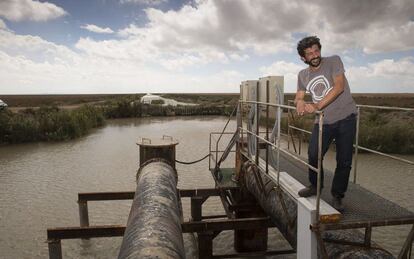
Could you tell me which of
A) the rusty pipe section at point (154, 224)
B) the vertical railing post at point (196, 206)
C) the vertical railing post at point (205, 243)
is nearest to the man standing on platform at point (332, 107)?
the rusty pipe section at point (154, 224)

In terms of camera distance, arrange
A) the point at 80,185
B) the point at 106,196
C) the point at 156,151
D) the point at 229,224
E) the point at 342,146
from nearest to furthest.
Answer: the point at 342,146
the point at 229,224
the point at 156,151
the point at 106,196
the point at 80,185

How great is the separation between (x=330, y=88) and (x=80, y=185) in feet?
38.4

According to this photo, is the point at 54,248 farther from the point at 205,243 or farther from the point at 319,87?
the point at 319,87

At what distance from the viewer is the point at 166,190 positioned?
17.9ft

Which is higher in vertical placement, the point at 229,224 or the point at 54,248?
the point at 229,224

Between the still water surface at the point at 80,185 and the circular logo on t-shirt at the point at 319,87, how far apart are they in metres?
5.59

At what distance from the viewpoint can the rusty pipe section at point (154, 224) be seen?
10.4 ft

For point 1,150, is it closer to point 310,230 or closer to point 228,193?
point 228,193

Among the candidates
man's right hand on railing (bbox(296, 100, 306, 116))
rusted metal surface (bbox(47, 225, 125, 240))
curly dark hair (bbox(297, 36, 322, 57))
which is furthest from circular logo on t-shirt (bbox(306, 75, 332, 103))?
rusted metal surface (bbox(47, 225, 125, 240))

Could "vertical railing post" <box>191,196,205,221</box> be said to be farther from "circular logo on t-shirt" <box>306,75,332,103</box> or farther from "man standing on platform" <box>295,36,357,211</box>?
"circular logo on t-shirt" <box>306,75,332,103</box>

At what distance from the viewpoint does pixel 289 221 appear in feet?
14.9

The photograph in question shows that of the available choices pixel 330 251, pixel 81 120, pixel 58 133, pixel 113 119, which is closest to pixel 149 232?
pixel 330 251

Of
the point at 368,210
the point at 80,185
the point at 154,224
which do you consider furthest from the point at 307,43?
the point at 80,185

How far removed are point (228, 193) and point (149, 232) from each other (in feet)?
16.8
